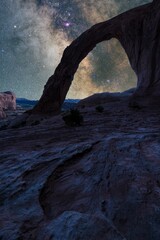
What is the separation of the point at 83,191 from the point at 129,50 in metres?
32.1

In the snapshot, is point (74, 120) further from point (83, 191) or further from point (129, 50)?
point (129, 50)

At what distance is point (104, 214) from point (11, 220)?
1.94 metres

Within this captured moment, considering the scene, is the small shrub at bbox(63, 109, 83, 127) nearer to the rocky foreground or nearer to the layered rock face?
the rocky foreground

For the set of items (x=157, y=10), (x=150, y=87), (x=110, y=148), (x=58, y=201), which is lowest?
(x=58, y=201)

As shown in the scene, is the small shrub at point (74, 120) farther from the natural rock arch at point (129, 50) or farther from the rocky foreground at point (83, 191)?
the natural rock arch at point (129, 50)

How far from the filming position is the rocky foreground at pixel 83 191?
4375 millimetres

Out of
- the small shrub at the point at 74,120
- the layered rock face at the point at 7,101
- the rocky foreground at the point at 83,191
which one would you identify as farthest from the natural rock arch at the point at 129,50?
the layered rock face at the point at 7,101

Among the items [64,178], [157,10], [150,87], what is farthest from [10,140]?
[157,10]

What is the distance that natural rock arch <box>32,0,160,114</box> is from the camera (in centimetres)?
2759

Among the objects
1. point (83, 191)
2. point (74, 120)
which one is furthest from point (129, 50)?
point (83, 191)

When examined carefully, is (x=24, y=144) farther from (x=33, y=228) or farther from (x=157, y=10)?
(x=157, y=10)

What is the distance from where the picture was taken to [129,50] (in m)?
34.7

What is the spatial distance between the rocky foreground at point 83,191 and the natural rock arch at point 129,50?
683 inches

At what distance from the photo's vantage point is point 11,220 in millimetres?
4793
